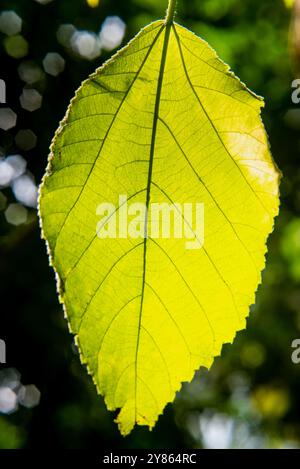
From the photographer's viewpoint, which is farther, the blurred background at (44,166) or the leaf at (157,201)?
the blurred background at (44,166)

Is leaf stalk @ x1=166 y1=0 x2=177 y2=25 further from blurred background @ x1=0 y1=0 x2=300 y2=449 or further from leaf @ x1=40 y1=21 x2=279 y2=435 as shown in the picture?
blurred background @ x1=0 y1=0 x2=300 y2=449

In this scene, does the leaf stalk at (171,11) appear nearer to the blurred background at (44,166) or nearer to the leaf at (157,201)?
the leaf at (157,201)

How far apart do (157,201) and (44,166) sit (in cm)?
231

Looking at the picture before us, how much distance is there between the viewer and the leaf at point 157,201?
0.62 meters

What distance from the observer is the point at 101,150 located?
0.65 meters

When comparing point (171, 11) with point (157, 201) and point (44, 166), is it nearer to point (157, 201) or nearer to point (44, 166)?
point (157, 201)

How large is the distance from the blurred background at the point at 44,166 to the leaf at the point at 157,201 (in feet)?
5.18

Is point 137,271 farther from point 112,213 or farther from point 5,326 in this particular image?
point 5,326

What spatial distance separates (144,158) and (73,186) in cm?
11

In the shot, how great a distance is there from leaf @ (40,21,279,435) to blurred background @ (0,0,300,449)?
1578mm

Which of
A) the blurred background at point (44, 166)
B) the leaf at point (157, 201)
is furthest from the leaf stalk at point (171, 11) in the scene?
the blurred background at point (44, 166)

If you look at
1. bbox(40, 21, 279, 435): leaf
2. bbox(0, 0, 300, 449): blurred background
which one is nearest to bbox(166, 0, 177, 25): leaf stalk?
bbox(40, 21, 279, 435): leaf

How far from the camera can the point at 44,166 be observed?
2.89m
